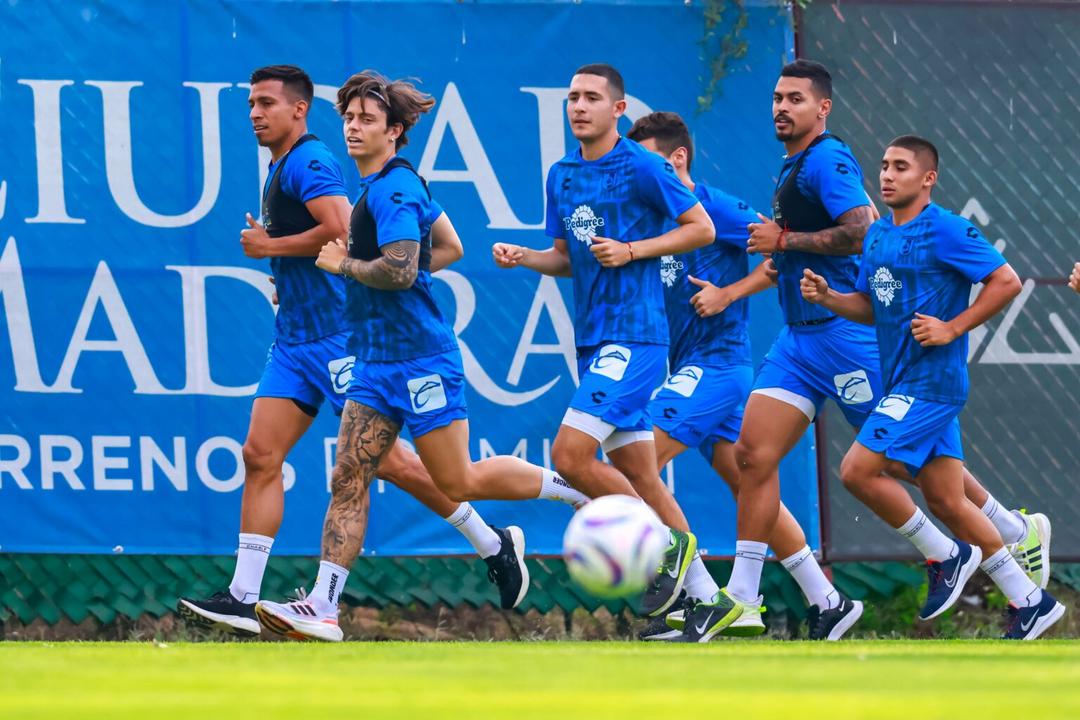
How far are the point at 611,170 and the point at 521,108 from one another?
66.7 inches

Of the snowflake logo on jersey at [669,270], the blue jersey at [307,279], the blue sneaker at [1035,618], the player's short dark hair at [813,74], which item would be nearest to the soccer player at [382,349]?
the blue jersey at [307,279]

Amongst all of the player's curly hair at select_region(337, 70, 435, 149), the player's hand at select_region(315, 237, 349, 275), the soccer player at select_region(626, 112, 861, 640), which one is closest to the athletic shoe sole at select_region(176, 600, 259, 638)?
the player's hand at select_region(315, 237, 349, 275)

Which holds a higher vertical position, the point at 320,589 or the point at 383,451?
the point at 383,451

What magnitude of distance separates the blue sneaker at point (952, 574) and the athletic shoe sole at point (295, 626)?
250 cm

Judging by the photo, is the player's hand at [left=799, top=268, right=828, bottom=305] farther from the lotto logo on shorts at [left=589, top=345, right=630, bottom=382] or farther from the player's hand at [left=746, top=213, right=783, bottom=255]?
the lotto logo on shorts at [left=589, top=345, right=630, bottom=382]

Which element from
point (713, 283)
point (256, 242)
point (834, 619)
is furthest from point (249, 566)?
point (834, 619)

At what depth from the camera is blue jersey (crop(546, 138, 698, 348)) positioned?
26.5ft

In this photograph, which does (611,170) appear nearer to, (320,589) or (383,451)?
(383,451)

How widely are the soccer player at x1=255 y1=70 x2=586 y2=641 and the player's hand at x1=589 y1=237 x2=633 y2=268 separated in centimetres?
67

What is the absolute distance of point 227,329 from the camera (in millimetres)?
9594

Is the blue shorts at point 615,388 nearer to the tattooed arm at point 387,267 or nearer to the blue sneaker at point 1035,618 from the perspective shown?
the tattooed arm at point 387,267

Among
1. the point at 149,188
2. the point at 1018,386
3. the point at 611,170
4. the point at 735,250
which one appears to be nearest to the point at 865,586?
the point at 1018,386

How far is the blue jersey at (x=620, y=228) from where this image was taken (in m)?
8.07

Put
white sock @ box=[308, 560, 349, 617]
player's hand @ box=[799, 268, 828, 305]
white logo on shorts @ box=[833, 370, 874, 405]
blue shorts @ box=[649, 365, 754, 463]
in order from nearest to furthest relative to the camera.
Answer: white sock @ box=[308, 560, 349, 617], player's hand @ box=[799, 268, 828, 305], white logo on shorts @ box=[833, 370, 874, 405], blue shorts @ box=[649, 365, 754, 463]
